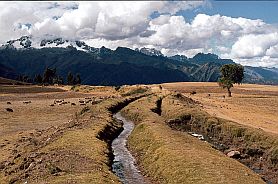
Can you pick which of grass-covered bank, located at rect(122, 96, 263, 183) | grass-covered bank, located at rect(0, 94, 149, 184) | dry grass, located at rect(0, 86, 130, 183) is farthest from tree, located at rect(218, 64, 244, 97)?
grass-covered bank, located at rect(122, 96, 263, 183)

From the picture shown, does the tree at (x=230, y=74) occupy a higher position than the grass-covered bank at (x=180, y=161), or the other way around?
the tree at (x=230, y=74)

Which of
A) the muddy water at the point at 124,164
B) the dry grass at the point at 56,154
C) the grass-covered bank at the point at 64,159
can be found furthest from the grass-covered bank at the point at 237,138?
the grass-covered bank at the point at 64,159

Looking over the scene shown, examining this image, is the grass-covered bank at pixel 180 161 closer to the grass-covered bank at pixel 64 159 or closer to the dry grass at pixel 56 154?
the grass-covered bank at pixel 64 159

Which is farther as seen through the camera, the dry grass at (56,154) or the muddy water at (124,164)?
the muddy water at (124,164)

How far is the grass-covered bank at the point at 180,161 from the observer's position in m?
43.8

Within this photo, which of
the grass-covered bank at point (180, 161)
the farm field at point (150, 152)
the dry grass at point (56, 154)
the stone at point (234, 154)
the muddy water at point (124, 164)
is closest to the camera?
the dry grass at point (56, 154)

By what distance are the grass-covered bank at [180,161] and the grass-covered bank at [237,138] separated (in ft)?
15.9

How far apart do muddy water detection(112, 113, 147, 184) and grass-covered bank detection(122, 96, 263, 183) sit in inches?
49.0

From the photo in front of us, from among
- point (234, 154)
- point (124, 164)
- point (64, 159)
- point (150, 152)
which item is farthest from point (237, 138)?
point (64, 159)

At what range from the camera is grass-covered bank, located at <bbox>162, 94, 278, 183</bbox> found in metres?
57.1

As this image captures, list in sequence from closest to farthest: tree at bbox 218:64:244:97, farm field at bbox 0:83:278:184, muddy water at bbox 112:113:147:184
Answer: farm field at bbox 0:83:278:184, muddy water at bbox 112:113:147:184, tree at bbox 218:64:244:97

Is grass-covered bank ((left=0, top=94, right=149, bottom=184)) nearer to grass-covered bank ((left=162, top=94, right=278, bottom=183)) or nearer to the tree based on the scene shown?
grass-covered bank ((left=162, top=94, right=278, bottom=183))

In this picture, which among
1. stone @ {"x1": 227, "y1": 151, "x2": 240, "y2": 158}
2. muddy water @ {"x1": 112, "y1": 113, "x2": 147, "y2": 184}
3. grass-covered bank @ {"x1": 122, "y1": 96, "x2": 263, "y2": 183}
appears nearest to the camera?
grass-covered bank @ {"x1": 122, "y1": 96, "x2": 263, "y2": 183}

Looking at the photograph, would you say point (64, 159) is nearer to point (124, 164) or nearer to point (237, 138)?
point (124, 164)
